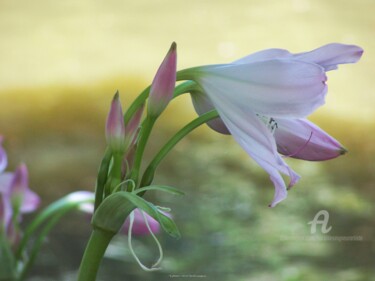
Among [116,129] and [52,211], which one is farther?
[52,211]

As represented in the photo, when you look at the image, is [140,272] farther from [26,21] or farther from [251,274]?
[26,21]

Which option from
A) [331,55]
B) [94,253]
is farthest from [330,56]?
[94,253]

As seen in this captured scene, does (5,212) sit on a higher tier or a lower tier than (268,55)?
lower

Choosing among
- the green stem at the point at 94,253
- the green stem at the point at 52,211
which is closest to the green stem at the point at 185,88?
the green stem at the point at 94,253

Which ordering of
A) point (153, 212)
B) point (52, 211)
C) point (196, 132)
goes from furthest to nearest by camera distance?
1. point (196, 132)
2. point (52, 211)
3. point (153, 212)

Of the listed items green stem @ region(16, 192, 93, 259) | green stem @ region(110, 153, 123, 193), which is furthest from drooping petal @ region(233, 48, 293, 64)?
green stem @ region(16, 192, 93, 259)

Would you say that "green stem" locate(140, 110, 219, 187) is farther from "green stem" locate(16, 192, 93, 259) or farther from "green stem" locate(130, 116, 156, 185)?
"green stem" locate(16, 192, 93, 259)

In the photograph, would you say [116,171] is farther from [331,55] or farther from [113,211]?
[331,55]
